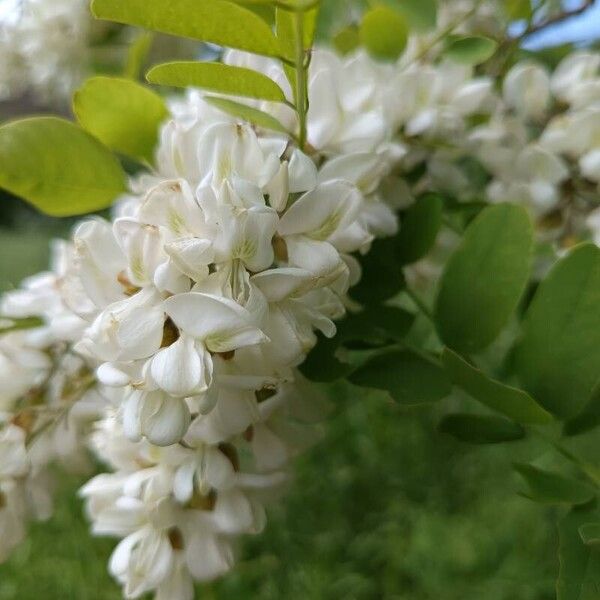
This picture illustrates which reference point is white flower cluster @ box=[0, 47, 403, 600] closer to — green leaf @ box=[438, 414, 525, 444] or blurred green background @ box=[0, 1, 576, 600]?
green leaf @ box=[438, 414, 525, 444]

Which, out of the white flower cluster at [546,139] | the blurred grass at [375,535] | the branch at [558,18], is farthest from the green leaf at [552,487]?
the blurred grass at [375,535]

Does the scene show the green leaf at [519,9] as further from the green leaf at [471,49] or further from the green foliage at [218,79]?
the green foliage at [218,79]

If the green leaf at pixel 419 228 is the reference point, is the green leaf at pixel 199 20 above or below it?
above

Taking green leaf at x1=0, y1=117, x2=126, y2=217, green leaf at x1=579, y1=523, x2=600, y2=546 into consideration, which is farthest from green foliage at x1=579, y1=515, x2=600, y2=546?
green leaf at x1=0, y1=117, x2=126, y2=217

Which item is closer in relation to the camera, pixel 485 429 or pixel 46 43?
pixel 485 429

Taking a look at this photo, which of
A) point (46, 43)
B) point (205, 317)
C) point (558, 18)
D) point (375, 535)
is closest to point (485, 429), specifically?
point (205, 317)

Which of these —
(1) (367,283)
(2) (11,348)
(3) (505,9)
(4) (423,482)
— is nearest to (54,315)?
(2) (11,348)

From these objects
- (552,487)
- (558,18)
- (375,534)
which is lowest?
(375,534)

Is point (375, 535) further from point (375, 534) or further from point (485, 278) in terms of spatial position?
point (485, 278)
